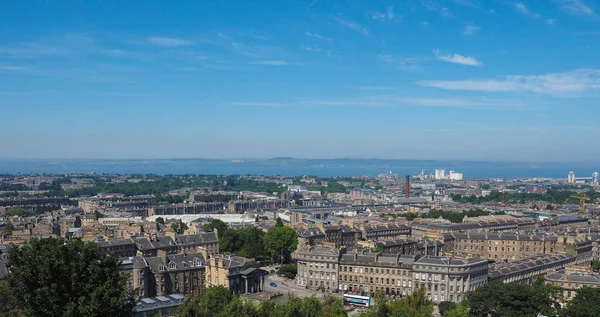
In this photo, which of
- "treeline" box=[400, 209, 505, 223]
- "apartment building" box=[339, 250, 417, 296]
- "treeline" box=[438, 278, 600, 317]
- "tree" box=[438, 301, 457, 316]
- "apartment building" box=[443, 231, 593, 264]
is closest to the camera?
"treeline" box=[438, 278, 600, 317]

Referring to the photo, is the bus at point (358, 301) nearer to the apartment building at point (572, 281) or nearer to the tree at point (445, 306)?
the tree at point (445, 306)

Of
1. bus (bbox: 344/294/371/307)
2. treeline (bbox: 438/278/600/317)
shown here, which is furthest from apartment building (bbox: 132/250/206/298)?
treeline (bbox: 438/278/600/317)

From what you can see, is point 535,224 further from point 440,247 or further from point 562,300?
point 562,300

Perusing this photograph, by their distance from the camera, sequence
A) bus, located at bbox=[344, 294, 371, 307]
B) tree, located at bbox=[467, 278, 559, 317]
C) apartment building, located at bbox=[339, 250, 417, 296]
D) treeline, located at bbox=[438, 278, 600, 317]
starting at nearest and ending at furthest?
1. treeline, located at bbox=[438, 278, 600, 317]
2. tree, located at bbox=[467, 278, 559, 317]
3. bus, located at bbox=[344, 294, 371, 307]
4. apartment building, located at bbox=[339, 250, 417, 296]

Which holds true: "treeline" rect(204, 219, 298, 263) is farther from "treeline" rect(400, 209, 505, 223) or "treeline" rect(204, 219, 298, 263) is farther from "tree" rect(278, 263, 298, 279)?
"treeline" rect(400, 209, 505, 223)

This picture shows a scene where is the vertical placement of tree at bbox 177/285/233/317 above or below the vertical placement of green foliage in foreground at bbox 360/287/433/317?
above

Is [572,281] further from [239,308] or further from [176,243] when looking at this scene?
[176,243]

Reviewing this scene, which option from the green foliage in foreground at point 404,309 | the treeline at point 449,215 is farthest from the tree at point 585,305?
the treeline at point 449,215
